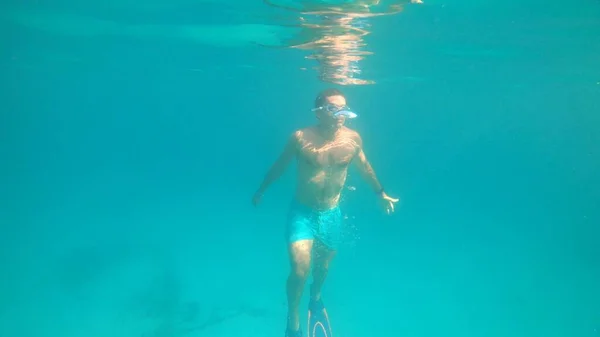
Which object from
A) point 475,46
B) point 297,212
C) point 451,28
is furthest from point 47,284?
point 475,46

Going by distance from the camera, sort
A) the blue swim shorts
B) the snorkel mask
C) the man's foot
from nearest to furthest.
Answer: the snorkel mask, the blue swim shorts, the man's foot

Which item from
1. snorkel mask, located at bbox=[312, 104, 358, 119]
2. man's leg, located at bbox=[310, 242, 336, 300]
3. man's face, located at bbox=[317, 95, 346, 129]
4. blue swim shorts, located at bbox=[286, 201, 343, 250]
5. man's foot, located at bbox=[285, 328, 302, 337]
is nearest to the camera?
snorkel mask, located at bbox=[312, 104, 358, 119]

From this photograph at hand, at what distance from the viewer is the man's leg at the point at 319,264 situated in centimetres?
778

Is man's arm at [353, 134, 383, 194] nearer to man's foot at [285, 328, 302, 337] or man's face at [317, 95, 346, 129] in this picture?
man's face at [317, 95, 346, 129]

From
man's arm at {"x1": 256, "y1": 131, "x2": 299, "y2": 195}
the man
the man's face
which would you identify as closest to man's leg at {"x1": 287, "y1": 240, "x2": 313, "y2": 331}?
the man

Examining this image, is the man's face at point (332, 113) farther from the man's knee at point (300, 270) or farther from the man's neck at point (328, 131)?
the man's knee at point (300, 270)

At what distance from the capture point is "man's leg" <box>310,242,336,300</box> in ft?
25.5

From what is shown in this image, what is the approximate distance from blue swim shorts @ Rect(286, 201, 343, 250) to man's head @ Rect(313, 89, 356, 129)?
62.8 inches

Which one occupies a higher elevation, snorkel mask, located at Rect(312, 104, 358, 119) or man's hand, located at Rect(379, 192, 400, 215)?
snorkel mask, located at Rect(312, 104, 358, 119)

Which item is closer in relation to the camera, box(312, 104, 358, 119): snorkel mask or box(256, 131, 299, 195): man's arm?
box(312, 104, 358, 119): snorkel mask

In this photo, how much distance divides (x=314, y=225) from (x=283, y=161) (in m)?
1.25

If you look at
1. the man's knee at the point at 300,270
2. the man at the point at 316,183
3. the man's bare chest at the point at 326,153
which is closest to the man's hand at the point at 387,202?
the man at the point at 316,183

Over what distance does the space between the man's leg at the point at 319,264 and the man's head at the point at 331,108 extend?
7.58ft

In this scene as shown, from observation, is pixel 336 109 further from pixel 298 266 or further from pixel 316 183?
pixel 298 266
